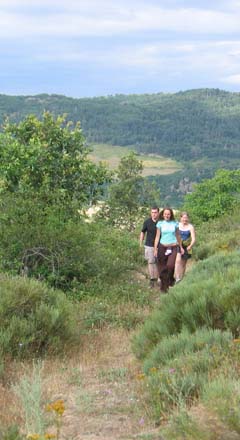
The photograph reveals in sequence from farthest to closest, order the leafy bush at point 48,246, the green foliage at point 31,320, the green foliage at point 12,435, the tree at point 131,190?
the tree at point 131,190 < the leafy bush at point 48,246 < the green foliage at point 31,320 < the green foliage at point 12,435

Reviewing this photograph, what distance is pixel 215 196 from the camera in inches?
1655

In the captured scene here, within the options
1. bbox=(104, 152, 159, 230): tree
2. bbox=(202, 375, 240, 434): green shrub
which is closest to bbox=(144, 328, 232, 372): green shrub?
bbox=(202, 375, 240, 434): green shrub

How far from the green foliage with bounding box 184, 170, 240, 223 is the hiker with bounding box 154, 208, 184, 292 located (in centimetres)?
2904

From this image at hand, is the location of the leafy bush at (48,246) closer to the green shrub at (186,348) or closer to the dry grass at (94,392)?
the dry grass at (94,392)

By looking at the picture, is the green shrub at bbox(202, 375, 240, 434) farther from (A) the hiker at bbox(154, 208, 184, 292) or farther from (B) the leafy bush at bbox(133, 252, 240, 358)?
(A) the hiker at bbox(154, 208, 184, 292)

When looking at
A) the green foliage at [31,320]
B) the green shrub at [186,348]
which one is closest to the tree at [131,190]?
the green foliage at [31,320]

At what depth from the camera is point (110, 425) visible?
15.3 ft

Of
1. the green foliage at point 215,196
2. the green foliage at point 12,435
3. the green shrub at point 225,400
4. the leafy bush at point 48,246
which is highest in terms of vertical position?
the green shrub at point 225,400

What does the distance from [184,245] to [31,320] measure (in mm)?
4952

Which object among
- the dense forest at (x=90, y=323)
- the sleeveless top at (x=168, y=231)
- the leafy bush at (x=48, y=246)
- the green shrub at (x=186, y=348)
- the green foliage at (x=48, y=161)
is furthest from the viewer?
the green foliage at (x=48, y=161)

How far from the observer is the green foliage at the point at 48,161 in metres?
15.7

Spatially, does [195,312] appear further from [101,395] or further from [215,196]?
[215,196]

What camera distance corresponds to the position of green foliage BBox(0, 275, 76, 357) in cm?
718

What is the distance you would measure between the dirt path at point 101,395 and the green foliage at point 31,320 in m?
0.43
